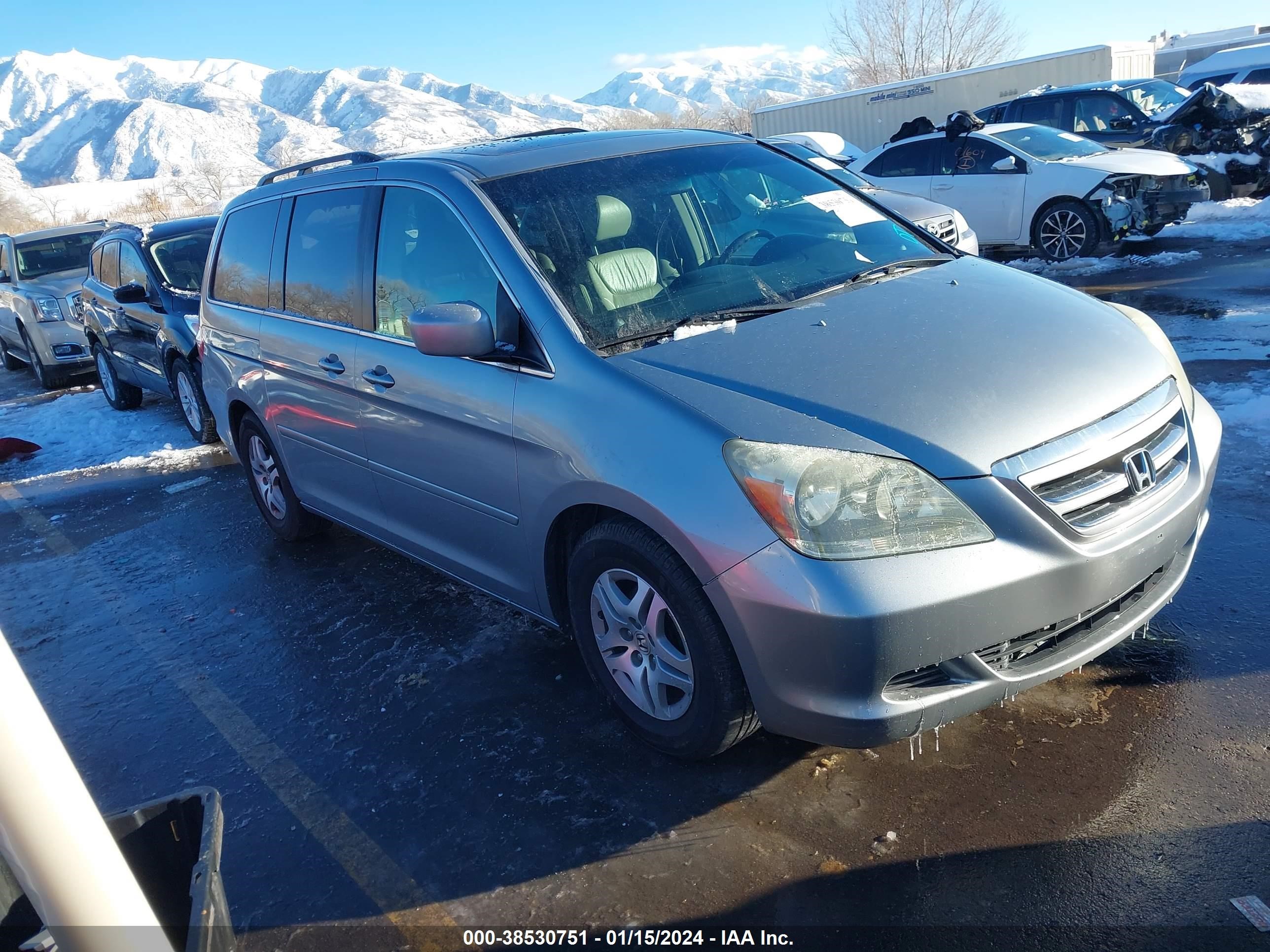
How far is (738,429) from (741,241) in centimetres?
135

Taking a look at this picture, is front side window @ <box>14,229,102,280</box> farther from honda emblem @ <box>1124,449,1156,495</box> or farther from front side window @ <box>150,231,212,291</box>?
honda emblem @ <box>1124,449,1156,495</box>

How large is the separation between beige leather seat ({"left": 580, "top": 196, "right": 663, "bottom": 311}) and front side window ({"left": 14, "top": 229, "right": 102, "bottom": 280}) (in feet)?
37.2

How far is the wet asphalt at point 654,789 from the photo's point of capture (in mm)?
2398

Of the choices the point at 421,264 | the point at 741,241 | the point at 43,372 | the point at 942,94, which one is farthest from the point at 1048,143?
the point at 942,94

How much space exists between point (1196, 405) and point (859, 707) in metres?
1.67

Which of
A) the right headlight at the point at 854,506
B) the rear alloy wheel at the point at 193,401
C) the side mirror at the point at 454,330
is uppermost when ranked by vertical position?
the side mirror at the point at 454,330

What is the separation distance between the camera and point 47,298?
11555 mm

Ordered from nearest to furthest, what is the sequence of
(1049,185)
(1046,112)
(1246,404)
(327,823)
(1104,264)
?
(327,823) → (1246,404) → (1104,264) → (1049,185) → (1046,112)

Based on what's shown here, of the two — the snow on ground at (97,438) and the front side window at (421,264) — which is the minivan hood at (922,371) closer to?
the front side window at (421,264)

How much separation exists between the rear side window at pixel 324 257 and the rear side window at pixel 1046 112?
43.6 feet

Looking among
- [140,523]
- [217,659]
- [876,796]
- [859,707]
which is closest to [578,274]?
[859,707]

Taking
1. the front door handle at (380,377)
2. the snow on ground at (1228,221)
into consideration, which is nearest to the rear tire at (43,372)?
the front door handle at (380,377)

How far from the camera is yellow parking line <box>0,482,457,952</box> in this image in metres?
2.60

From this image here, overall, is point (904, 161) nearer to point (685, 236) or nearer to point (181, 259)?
point (181, 259)
